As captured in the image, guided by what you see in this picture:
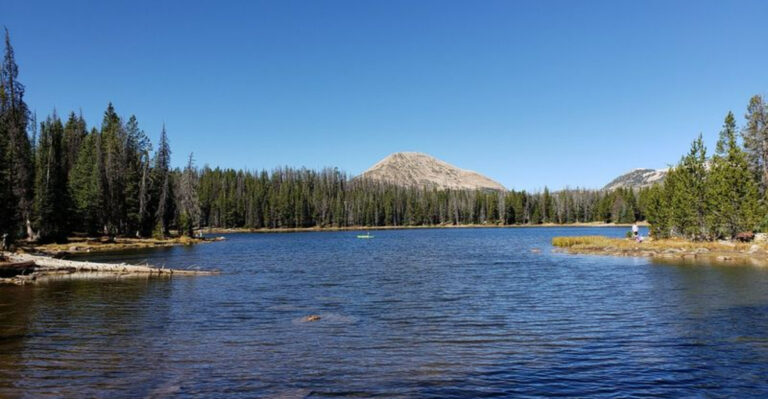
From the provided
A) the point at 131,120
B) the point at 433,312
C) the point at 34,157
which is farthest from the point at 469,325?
the point at 131,120

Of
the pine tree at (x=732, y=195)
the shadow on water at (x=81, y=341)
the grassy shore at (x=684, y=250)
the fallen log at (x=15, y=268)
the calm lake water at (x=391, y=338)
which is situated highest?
the pine tree at (x=732, y=195)

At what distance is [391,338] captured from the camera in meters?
19.5

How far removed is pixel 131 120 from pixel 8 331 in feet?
292

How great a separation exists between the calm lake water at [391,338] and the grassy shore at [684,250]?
1477 centimetres

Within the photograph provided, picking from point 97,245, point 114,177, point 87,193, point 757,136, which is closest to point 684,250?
point 757,136

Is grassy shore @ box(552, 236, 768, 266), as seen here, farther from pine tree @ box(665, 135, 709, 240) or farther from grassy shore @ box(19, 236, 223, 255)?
grassy shore @ box(19, 236, 223, 255)

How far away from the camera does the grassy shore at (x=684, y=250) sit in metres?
50.3

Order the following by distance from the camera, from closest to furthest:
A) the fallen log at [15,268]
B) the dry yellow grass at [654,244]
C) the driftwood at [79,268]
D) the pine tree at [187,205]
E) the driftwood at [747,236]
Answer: the fallen log at [15,268] < the driftwood at [79,268] < the dry yellow grass at [654,244] < the driftwood at [747,236] < the pine tree at [187,205]

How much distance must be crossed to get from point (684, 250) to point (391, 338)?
52.0 m

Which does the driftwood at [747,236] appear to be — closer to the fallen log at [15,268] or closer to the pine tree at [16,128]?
the fallen log at [15,268]

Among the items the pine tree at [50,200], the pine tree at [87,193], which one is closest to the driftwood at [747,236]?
the pine tree at [50,200]

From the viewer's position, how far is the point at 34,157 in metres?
76.4

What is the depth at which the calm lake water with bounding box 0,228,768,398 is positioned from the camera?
45.2 feet

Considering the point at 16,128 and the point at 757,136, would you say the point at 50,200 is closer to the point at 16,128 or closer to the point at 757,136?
the point at 16,128
